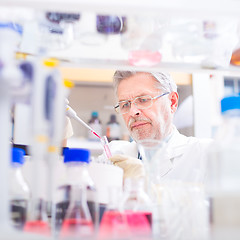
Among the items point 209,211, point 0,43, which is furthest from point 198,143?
point 0,43

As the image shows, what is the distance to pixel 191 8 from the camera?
81 cm

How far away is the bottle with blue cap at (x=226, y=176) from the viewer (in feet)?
2.58

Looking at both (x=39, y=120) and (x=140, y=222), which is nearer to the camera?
(x=39, y=120)

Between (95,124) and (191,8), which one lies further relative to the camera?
(95,124)

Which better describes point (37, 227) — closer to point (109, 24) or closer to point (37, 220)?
point (37, 220)

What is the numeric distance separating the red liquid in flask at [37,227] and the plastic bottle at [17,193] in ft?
0.10

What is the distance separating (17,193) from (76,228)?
0.77 feet

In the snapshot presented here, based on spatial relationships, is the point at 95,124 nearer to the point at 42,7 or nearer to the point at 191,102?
the point at 191,102

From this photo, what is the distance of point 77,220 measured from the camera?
2.74ft

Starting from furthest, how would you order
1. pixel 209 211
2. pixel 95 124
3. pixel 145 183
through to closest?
pixel 95 124 → pixel 145 183 → pixel 209 211

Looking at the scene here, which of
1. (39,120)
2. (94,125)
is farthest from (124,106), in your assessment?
(39,120)

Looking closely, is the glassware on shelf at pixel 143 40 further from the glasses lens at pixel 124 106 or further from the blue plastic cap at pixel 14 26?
the glasses lens at pixel 124 106

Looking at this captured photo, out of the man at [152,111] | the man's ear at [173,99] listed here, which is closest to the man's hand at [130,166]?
the man at [152,111]

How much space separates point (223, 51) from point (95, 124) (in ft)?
7.38
